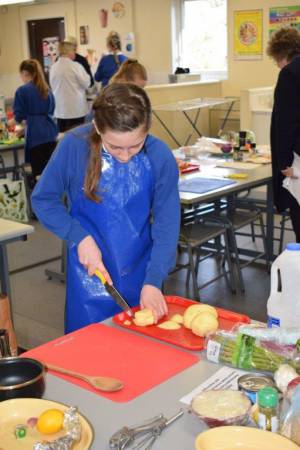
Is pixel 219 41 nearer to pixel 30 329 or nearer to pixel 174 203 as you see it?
pixel 30 329

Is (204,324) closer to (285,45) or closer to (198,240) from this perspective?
(198,240)

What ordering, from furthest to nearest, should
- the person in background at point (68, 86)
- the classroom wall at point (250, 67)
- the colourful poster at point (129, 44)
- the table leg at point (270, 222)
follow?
1. the colourful poster at point (129, 44)
2. the classroom wall at point (250, 67)
3. the person in background at point (68, 86)
4. the table leg at point (270, 222)

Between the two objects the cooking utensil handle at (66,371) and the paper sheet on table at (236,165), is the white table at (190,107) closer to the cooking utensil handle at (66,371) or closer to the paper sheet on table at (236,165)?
the paper sheet on table at (236,165)

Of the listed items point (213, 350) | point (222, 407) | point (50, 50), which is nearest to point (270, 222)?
point (213, 350)

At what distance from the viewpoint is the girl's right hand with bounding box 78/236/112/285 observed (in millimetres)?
1764

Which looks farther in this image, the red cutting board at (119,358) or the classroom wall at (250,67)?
the classroom wall at (250,67)

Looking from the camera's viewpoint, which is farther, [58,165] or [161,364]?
[58,165]

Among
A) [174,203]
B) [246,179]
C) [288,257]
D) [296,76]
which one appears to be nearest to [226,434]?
[288,257]

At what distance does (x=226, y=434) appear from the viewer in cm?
110

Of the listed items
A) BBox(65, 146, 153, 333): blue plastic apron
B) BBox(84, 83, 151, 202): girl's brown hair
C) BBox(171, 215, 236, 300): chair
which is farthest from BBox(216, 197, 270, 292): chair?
BBox(84, 83, 151, 202): girl's brown hair

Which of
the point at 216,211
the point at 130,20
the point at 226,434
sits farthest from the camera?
the point at 130,20

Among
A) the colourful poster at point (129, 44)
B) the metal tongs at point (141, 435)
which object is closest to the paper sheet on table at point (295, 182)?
A: the metal tongs at point (141, 435)

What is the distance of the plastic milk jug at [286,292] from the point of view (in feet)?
4.79

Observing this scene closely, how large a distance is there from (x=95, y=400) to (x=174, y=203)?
0.76m
